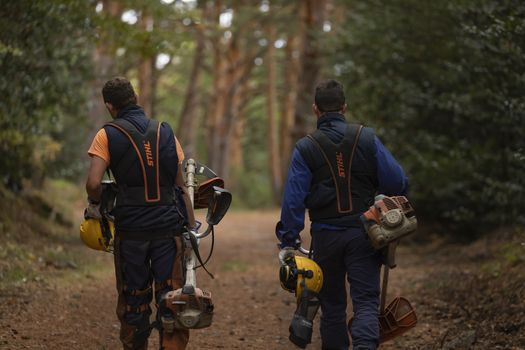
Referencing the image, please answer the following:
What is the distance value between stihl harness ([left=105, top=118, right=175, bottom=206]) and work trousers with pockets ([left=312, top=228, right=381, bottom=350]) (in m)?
1.28

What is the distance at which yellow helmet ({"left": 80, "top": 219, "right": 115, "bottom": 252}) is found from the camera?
5.81 metres

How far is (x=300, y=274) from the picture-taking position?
554 cm

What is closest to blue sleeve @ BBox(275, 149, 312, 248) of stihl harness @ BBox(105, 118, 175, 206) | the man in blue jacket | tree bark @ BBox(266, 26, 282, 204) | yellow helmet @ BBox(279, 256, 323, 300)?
the man in blue jacket

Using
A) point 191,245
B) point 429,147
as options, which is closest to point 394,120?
point 429,147

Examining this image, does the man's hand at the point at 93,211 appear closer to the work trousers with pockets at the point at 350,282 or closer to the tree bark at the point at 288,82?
the work trousers with pockets at the point at 350,282

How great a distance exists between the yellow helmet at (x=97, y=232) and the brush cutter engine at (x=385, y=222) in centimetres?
197

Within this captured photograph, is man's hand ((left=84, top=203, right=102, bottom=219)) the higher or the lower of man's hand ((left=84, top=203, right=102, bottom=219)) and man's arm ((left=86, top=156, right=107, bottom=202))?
the lower

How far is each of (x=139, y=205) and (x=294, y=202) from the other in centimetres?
115

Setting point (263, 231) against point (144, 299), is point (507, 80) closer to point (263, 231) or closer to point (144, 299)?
point (144, 299)

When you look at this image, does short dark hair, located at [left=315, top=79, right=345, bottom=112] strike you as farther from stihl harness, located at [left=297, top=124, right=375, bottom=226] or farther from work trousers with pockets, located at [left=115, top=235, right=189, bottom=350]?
work trousers with pockets, located at [left=115, top=235, right=189, bottom=350]

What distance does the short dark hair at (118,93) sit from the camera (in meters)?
5.64

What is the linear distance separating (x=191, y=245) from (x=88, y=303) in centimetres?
362

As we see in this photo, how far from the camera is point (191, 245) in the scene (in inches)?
226

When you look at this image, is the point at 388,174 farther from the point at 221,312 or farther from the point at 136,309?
the point at 221,312
